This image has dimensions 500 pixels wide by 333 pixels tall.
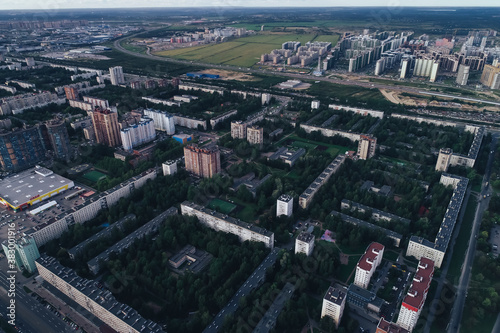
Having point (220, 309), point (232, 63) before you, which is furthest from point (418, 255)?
point (232, 63)

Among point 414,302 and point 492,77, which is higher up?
point 492,77

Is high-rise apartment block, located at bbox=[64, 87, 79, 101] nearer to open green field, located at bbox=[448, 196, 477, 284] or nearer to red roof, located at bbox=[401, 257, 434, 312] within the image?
red roof, located at bbox=[401, 257, 434, 312]

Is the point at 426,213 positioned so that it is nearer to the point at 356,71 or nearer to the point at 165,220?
the point at 165,220

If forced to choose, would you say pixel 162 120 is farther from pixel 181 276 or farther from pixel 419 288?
pixel 419 288

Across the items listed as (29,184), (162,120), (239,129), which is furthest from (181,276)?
(162,120)

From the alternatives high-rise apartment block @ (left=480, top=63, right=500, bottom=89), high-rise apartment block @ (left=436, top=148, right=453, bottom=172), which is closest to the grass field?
high-rise apartment block @ (left=436, top=148, right=453, bottom=172)

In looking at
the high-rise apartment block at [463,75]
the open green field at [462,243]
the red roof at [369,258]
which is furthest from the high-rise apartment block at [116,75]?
the high-rise apartment block at [463,75]
